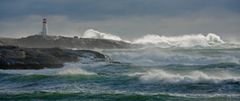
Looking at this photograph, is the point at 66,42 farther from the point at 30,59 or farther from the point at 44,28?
the point at 30,59

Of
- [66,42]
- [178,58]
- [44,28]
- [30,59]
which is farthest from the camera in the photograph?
[66,42]

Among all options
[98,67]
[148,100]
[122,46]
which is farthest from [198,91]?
[122,46]

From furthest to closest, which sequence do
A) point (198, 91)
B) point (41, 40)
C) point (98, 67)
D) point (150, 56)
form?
point (41, 40)
point (150, 56)
point (98, 67)
point (198, 91)

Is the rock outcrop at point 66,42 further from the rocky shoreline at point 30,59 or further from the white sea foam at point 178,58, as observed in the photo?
the rocky shoreline at point 30,59

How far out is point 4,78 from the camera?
24.9m

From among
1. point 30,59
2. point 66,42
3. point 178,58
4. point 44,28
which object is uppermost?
point 44,28

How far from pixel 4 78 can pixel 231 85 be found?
11.2 metres

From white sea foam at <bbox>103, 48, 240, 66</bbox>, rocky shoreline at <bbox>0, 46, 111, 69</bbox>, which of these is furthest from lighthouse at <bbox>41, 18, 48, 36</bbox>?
rocky shoreline at <bbox>0, 46, 111, 69</bbox>

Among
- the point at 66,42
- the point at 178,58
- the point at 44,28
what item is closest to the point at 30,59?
the point at 178,58

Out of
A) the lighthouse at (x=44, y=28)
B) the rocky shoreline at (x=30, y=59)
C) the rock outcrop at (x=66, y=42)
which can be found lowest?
the rocky shoreline at (x=30, y=59)

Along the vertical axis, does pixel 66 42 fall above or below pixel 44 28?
below

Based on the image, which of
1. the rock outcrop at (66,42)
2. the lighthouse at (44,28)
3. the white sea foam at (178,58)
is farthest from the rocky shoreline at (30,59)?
the rock outcrop at (66,42)

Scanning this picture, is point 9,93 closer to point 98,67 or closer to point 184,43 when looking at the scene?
point 98,67

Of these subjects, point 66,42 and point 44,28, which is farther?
point 66,42
